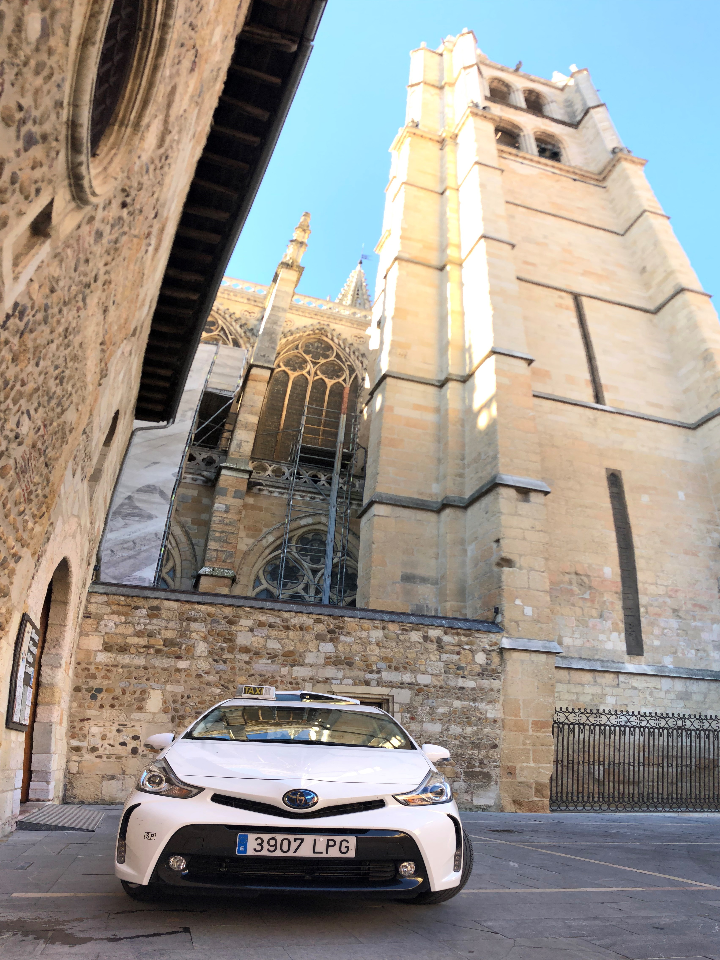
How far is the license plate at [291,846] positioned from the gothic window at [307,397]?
14746mm

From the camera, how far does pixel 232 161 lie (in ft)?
19.9

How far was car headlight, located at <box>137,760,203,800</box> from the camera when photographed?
2325 millimetres

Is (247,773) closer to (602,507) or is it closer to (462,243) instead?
(602,507)

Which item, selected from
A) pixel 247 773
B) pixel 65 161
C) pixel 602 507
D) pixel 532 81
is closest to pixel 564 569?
pixel 602 507

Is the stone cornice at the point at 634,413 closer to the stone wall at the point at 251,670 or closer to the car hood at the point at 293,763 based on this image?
the stone wall at the point at 251,670

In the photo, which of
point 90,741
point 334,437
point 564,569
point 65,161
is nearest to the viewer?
point 65,161

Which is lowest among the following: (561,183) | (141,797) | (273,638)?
(141,797)

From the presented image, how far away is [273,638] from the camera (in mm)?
8172

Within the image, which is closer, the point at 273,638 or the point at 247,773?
the point at 247,773

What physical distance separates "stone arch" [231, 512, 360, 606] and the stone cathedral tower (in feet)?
9.90

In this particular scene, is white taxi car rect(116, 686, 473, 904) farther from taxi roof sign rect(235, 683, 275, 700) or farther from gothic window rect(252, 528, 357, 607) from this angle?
gothic window rect(252, 528, 357, 607)

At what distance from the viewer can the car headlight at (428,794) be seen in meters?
2.40

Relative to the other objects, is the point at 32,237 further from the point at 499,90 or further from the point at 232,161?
the point at 499,90

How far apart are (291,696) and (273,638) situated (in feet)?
14.9
